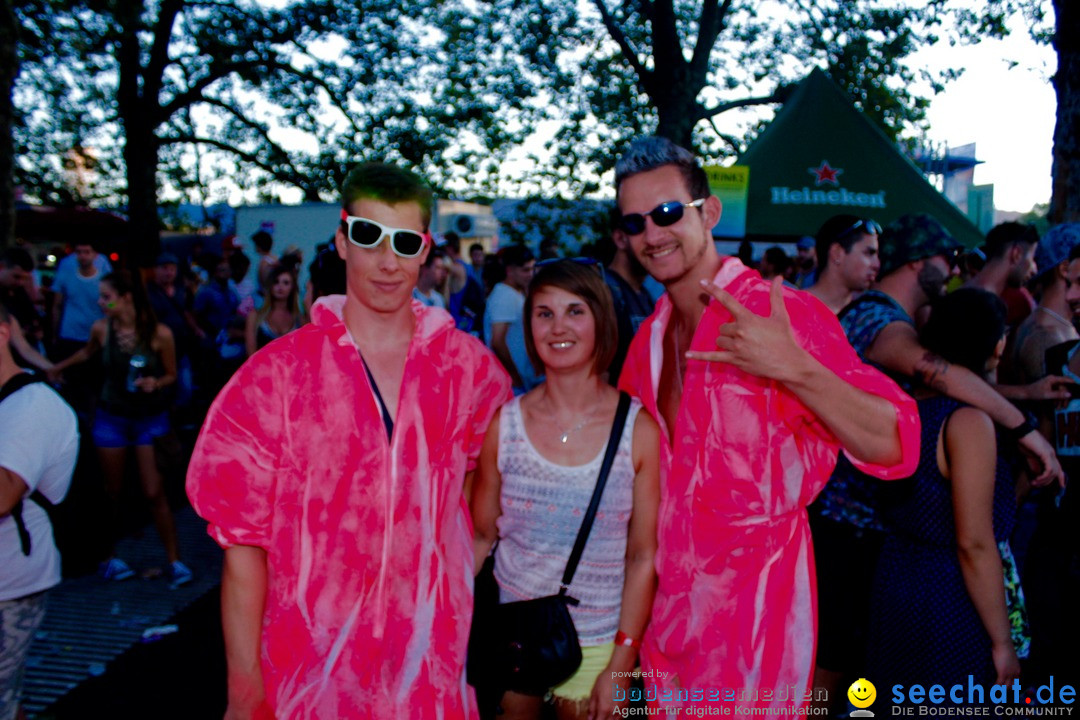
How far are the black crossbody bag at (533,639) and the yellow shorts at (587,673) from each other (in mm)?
57

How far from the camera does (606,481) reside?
220 centimetres

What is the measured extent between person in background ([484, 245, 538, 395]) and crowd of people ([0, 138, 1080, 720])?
233 cm

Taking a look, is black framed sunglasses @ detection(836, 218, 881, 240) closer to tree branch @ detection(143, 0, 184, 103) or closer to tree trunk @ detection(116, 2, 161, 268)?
tree trunk @ detection(116, 2, 161, 268)

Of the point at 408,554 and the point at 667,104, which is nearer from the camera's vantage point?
the point at 408,554

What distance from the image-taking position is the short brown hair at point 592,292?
2420 mm

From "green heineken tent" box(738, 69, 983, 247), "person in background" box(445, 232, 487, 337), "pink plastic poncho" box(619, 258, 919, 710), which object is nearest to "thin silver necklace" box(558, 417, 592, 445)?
"pink plastic poncho" box(619, 258, 919, 710)

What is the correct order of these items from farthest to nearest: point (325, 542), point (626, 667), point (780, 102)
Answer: point (780, 102)
point (626, 667)
point (325, 542)

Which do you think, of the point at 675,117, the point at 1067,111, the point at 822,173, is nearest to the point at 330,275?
the point at 822,173

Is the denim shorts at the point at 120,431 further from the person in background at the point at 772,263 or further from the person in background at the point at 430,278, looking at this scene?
the person in background at the point at 772,263

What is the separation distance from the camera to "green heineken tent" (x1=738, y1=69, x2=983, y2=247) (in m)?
6.04

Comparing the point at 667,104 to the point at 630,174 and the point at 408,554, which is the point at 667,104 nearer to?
the point at 630,174

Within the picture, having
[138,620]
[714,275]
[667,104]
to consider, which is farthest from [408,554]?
[667,104]

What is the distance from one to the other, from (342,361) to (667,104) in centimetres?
866

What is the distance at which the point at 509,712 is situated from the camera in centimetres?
229
